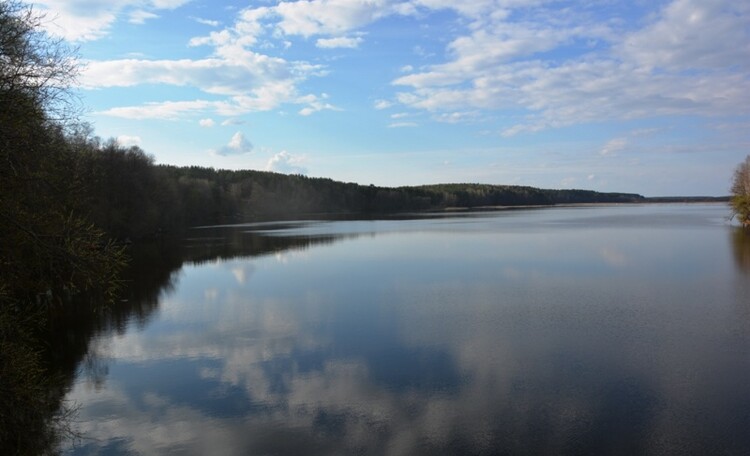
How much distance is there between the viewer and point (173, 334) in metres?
13.0

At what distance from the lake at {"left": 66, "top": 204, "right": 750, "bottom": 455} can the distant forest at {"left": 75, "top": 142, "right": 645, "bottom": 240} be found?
390 cm

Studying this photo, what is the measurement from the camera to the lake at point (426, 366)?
7.36 meters

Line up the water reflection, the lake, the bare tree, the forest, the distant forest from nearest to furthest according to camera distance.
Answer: the forest
the lake
the water reflection
the distant forest
the bare tree

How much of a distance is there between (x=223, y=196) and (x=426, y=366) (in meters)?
69.9

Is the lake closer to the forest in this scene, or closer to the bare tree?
the forest

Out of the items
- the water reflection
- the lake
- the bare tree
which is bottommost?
the lake

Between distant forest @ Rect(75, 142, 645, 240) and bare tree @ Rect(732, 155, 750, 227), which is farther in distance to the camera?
bare tree @ Rect(732, 155, 750, 227)

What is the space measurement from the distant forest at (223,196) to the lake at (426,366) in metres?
3.90

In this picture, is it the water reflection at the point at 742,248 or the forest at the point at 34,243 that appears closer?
the forest at the point at 34,243

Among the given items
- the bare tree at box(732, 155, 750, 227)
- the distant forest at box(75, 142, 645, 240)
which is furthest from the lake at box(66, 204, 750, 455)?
the bare tree at box(732, 155, 750, 227)

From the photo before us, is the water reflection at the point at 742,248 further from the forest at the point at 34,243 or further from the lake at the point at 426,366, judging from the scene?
the forest at the point at 34,243

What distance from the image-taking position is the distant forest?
33594 millimetres

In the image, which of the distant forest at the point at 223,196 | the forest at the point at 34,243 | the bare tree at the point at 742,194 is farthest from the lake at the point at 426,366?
the bare tree at the point at 742,194

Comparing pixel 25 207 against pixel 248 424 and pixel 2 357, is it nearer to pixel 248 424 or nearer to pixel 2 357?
pixel 2 357
